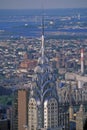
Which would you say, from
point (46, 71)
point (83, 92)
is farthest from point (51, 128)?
point (83, 92)

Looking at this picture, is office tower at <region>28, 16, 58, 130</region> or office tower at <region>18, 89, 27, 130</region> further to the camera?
office tower at <region>28, 16, 58, 130</region>

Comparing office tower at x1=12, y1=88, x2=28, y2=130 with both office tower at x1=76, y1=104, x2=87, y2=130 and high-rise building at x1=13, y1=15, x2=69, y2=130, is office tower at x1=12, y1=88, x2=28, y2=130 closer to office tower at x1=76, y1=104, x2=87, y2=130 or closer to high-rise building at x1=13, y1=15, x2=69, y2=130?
high-rise building at x1=13, y1=15, x2=69, y2=130

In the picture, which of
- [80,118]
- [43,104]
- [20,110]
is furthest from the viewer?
[43,104]

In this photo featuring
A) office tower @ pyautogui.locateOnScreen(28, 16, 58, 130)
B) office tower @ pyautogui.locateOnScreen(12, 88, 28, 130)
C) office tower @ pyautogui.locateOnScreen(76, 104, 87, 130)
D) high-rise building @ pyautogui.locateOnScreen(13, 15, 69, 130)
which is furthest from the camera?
office tower @ pyautogui.locateOnScreen(28, 16, 58, 130)

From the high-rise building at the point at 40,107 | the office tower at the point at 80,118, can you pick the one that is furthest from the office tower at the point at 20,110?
the office tower at the point at 80,118

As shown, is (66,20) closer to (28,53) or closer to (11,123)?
(28,53)

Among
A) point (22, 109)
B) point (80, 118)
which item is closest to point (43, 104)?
point (22, 109)

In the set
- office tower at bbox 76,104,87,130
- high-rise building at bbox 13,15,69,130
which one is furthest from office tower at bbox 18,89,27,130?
office tower at bbox 76,104,87,130

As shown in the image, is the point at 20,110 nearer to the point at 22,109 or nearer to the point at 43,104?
the point at 22,109

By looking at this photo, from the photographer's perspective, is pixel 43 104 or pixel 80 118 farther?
pixel 43 104

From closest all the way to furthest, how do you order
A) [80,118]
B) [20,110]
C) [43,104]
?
[80,118] < [20,110] < [43,104]

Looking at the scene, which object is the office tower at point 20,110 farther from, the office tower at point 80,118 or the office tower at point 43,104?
the office tower at point 80,118
